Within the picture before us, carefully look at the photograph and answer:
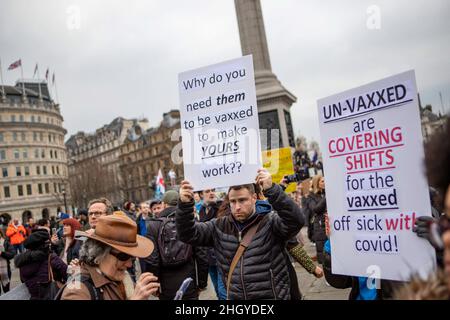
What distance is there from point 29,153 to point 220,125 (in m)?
84.1

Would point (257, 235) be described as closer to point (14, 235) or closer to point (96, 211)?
point (96, 211)

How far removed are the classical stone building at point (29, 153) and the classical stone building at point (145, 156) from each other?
15.3 m

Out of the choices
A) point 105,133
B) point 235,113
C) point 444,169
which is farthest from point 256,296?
point 105,133

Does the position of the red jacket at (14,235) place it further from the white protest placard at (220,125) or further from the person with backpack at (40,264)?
the white protest placard at (220,125)

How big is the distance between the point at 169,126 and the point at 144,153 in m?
12.0

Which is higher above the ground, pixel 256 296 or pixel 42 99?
pixel 42 99

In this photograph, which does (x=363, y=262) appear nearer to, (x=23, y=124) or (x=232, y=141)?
(x=232, y=141)

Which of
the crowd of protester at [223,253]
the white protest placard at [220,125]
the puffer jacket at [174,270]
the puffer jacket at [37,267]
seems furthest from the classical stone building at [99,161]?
the white protest placard at [220,125]

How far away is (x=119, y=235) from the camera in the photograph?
2.40 m

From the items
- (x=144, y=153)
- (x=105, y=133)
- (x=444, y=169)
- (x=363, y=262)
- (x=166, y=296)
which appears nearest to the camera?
(x=444, y=169)

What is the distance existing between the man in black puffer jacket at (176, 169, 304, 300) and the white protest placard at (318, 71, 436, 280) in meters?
0.36

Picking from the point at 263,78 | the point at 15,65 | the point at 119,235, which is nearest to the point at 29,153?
the point at 15,65

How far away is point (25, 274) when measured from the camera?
14.7ft
